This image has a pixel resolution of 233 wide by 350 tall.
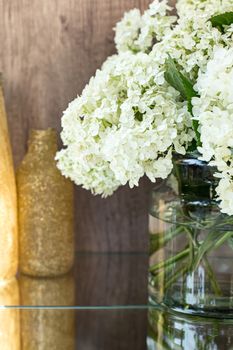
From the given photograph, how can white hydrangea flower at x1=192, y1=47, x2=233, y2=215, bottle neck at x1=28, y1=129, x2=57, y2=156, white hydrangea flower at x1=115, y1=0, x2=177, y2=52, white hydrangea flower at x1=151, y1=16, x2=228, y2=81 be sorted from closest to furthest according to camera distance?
1. white hydrangea flower at x1=192, y1=47, x2=233, y2=215
2. white hydrangea flower at x1=151, y1=16, x2=228, y2=81
3. white hydrangea flower at x1=115, y1=0, x2=177, y2=52
4. bottle neck at x1=28, y1=129, x2=57, y2=156

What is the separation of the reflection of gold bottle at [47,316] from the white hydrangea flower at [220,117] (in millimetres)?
295

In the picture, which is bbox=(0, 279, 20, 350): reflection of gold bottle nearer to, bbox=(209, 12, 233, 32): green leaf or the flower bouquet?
the flower bouquet

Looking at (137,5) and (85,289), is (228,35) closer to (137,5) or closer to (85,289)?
(137,5)

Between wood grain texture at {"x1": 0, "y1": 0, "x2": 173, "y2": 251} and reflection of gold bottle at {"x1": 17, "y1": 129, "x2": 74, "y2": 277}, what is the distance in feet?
0.28

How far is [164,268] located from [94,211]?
23 centimetres

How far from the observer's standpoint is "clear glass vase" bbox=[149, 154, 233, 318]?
92 cm

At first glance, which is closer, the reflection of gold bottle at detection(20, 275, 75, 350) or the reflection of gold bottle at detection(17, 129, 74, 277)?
the reflection of gold bottle at detection(20, 275, 75, 350)

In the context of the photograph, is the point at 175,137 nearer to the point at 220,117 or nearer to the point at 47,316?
the point at 220,117

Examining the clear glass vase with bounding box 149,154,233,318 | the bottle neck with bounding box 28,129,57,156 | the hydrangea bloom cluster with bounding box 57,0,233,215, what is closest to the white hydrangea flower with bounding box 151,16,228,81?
the hydrangea bloom cluster with bounding box 57,0,233,215

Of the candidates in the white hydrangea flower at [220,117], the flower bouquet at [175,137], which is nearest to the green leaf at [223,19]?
the flower bouquet at [175,137]

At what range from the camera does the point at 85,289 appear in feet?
3.56

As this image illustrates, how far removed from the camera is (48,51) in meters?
1.14

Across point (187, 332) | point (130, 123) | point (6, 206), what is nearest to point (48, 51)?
point (6, 206)

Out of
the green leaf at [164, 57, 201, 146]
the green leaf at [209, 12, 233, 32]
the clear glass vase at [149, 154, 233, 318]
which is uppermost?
the green leaf at [209, 12, 233, 32]
